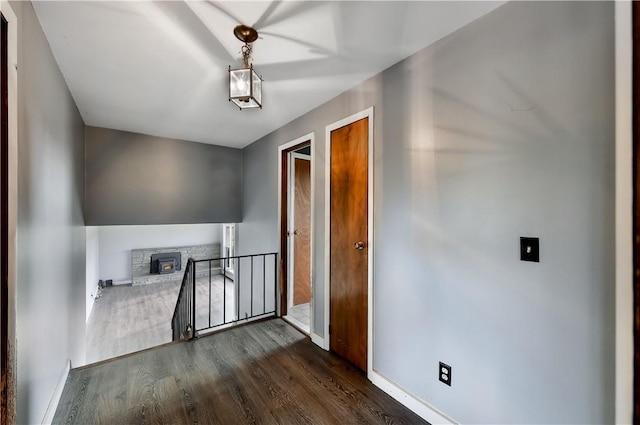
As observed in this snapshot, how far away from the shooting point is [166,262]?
27.6 ft

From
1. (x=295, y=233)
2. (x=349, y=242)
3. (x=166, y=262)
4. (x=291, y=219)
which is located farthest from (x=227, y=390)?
(x=166, y=262)

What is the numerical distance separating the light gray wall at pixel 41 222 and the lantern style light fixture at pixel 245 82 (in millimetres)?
908

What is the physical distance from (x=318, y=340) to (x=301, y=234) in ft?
4.96

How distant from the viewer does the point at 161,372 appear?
215cm

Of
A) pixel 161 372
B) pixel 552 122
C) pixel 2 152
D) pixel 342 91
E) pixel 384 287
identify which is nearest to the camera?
pixel 2 152

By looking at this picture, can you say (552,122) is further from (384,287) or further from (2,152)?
(2,152)

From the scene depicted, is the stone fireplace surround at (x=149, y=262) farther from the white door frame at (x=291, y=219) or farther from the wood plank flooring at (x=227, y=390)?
the wood plank flooring at (x=227, y=390)

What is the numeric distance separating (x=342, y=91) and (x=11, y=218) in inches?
86.5

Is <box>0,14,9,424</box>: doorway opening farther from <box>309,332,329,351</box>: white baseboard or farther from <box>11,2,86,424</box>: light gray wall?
<box>309,332,329,351</box>: white baseboard

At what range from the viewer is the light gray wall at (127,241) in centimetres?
774

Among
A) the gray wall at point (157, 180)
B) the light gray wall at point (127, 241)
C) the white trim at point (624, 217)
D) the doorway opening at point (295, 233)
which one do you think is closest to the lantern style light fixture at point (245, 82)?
the doorway opening at point (295, 233)

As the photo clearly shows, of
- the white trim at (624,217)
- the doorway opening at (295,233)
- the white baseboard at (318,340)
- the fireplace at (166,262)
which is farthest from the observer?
the fireplace at (166,262)

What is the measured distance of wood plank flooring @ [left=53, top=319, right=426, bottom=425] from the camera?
170 centimetres

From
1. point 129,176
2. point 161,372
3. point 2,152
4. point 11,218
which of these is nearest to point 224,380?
point 161,372
